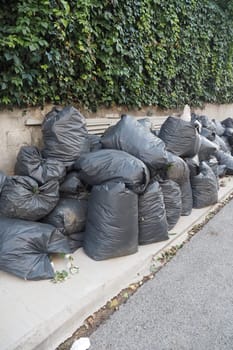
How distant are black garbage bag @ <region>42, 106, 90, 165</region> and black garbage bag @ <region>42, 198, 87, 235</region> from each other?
0.35 m

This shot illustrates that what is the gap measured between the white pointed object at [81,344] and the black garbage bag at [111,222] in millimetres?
621

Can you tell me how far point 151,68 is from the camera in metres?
3.98

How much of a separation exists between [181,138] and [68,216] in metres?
1.48

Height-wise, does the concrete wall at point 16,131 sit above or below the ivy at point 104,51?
below

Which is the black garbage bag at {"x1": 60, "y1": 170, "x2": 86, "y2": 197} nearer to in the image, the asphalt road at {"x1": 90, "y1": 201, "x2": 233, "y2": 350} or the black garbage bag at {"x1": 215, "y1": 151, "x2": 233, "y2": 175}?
the asphalt road at {"x1": 90, "y1": 201, "x2": 233, "y2": 350}

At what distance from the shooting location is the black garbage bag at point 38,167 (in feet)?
7.09

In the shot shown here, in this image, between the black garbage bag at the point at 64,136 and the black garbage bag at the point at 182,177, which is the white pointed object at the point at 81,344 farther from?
the black garbage bag at the point at 182,177

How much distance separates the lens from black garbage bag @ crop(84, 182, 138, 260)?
79.5 inches

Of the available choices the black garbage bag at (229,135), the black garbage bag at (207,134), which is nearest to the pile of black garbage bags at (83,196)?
the black garbage bag at (207,134)

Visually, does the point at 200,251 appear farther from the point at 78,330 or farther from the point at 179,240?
the point at 78,330

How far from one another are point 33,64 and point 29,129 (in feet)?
1.83

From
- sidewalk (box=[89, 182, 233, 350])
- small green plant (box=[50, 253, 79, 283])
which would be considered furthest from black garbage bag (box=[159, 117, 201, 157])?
small green plant (box=[50, 253, 79, 283])

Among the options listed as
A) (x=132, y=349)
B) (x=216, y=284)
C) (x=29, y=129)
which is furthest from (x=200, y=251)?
(x=29, y=129)

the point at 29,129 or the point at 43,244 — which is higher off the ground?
the point at 29,129
